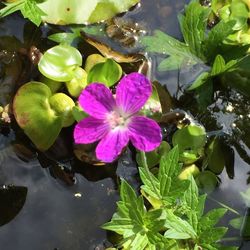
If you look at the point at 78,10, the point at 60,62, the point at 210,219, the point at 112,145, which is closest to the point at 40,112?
the point at 60,62

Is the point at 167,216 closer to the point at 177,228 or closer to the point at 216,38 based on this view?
the point at 177,228

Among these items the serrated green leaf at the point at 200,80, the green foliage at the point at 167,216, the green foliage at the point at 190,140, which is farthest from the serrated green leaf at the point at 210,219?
the serrated green leaf at the point at 200,80

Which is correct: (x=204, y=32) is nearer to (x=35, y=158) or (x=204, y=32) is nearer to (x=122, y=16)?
(x=122, y=16)

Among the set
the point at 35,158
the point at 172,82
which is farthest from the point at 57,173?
the point at 172,82

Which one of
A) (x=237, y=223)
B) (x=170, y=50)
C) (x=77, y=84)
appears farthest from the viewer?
(x=170, y=50)

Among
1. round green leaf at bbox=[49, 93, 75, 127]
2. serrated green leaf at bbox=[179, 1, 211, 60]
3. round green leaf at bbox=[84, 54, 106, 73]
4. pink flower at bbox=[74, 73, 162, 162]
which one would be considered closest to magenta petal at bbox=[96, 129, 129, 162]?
pink flower at bbox=[74, 73, 162, 162]

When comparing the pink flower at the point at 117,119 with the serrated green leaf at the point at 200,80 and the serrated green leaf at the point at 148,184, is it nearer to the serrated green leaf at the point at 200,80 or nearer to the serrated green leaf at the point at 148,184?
the serrated green leaf at the point at 148,184
